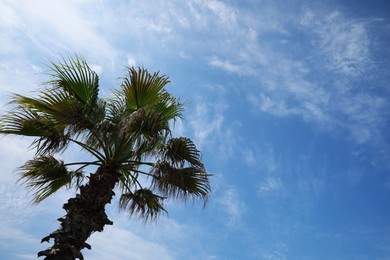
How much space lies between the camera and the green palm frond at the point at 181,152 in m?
9.56

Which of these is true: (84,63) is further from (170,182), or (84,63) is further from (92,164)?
(170,182)

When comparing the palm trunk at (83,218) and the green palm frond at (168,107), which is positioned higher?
the green palm frond at (168,107)

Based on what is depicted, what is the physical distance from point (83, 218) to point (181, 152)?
108 inches

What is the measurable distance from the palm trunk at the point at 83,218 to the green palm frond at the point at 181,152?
1.42 metres

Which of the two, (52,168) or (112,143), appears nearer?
(112,143)

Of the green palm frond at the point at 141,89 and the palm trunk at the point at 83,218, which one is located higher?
the green palm frond at the point at 141,89

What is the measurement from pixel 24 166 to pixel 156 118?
3765 millimetres

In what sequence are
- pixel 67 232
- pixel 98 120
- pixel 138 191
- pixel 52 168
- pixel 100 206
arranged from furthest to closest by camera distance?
pixel 138 191
pixel 52 168
pixel 98 120
pixel 100 206
pixel 67 232

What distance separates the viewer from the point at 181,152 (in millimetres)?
9578

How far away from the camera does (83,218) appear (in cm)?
825

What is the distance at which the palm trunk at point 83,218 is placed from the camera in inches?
304

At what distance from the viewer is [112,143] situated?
9.11 metres

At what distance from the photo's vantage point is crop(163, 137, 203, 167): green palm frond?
376 inches

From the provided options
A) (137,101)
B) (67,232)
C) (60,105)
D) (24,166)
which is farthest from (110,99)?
(67,232)
